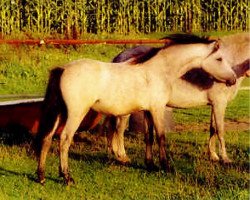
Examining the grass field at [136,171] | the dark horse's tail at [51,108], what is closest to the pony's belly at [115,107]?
the dark horse's tail at [51,108]

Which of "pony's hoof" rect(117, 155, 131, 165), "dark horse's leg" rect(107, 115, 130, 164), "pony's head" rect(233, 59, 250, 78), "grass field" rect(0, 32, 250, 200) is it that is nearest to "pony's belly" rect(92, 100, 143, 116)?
"grass field" rect(0, 32, 250, 200)

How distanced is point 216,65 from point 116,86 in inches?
59.9

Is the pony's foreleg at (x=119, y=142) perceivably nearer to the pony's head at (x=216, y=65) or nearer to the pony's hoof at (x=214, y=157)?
the pony's hoof at (x=214, y=157)

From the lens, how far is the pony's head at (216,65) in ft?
27.7

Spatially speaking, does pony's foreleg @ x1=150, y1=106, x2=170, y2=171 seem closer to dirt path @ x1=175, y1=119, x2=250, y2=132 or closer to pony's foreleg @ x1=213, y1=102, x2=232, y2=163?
pony's foreleg @ x1=213, y1=102, x2=232, y2=163

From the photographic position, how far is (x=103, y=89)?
778cm

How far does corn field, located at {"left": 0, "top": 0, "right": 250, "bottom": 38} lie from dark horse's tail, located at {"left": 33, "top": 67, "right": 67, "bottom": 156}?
790 inches

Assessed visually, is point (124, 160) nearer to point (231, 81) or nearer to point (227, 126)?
point (231, 81)

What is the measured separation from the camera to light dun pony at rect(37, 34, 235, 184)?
761 cm

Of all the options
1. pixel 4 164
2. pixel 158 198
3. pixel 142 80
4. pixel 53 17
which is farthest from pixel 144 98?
pixel 53 17

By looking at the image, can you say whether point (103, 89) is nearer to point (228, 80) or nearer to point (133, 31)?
point (228, 80)

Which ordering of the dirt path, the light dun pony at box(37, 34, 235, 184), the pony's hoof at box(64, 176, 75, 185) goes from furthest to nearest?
the dirt path < the light dun pony at box(37, 34, 235, 184) < the pony's hoof at box(64, 176, 75, 185)

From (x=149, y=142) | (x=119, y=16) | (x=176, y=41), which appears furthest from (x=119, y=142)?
(x=119, y=16)

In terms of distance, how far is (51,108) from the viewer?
7.92m
